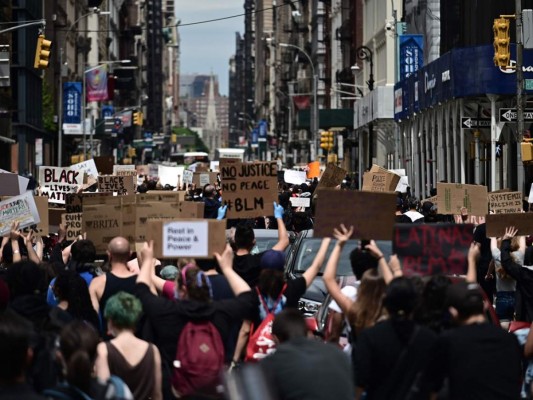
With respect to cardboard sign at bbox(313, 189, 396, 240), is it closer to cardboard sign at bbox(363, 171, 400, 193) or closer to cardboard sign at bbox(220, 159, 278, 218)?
cardboard sign at bbox(220, 159, 278, 218)

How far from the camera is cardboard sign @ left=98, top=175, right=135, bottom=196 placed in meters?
24.5

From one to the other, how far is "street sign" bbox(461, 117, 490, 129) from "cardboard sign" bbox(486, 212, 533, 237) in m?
24.3

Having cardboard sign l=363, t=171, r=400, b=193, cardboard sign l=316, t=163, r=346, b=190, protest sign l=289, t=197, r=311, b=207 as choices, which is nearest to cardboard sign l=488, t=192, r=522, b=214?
cardboard sign l=316, t=163, r=346, b=190

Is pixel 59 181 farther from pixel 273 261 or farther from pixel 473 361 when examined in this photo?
pixel 473 361

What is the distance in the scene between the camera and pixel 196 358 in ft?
30.1

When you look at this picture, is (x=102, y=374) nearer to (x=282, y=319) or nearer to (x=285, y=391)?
(x=282, y=319)

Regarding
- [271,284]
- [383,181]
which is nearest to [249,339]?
[271,284]

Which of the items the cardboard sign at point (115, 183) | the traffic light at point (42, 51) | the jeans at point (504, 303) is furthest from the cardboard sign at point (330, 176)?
the traffic light at point (42, 51)

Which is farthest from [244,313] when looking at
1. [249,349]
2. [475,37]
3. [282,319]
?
[475,37]

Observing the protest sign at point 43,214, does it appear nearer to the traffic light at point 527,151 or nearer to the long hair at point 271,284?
the long hair at point 271,284

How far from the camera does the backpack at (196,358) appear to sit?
30.1 feet

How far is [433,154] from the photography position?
4712 cm

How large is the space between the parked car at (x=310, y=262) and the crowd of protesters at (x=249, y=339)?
3949 millimetres

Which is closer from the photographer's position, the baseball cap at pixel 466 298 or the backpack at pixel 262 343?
the baseball cap at pixel 466 298
